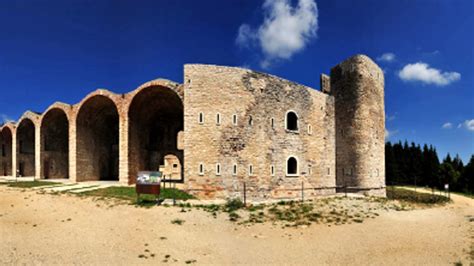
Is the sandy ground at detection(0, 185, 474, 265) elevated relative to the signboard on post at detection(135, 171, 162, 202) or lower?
lower

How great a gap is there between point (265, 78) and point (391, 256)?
42.9 ft

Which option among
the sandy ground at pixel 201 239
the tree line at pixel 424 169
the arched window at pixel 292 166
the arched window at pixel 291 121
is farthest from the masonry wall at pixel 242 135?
the tree line at pixel 424 169

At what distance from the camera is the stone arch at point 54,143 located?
2671 cm

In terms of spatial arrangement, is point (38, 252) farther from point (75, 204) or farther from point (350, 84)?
point (350, 84)

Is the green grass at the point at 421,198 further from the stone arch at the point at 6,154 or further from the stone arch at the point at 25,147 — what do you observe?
the stone arch at the point at 6,154

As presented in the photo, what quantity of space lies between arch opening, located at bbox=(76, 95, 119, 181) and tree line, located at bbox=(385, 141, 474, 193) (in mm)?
39455

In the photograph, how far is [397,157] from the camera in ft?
170

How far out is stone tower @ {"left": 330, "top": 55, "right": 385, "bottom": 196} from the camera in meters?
21.1

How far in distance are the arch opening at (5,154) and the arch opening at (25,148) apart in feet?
13.8

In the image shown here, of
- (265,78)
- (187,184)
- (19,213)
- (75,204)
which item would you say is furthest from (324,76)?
(19,213)

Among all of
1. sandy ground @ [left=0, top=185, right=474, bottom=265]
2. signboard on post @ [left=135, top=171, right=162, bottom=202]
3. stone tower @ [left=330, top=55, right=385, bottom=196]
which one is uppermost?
stone tower @ [left=330, top=55, right=385, bottom=196]

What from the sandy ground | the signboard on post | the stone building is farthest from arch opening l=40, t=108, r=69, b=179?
the signboard on post

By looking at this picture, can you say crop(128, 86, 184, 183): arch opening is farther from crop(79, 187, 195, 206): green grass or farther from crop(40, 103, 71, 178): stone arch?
crop(40, 103, 71, 178): stone arch

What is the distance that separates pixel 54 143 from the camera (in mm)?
28406
